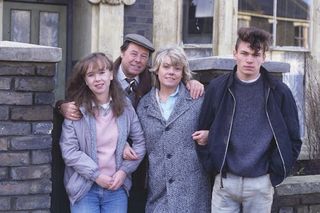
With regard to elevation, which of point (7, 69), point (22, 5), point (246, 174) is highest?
point (22, 5)

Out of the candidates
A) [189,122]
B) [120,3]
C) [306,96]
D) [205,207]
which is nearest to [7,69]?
[189,122]

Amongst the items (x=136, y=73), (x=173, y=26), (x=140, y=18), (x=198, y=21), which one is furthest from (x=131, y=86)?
(x=198, y=21)

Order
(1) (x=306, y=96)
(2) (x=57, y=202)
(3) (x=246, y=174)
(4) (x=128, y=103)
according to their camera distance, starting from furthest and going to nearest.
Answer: (1) (x=306, y=96)
(2) (x=57, y=202)
(4) (x=128, y=103)
(3) (x=246, y=174)

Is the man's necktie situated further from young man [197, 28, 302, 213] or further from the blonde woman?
young man [197, 28, 302, 213]

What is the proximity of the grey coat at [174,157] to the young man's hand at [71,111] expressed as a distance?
397mm

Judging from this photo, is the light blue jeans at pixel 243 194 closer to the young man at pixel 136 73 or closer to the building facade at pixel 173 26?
the young man at pixel 136 73

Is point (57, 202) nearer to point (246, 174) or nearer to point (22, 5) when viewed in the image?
point (246, 174)

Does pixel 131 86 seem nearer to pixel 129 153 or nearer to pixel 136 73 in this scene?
pixel 136 73

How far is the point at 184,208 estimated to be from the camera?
372 centimetres

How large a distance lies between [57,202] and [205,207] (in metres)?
1.00

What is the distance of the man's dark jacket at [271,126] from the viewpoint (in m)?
3.52

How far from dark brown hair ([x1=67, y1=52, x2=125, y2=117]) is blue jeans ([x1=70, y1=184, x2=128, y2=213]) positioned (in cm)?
47

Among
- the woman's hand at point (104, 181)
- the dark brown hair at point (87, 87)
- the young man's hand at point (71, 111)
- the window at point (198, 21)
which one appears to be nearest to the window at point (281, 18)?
the window at point (198, 21)

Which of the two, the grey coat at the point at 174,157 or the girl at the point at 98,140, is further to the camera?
the grey coat at the point at 174,157
